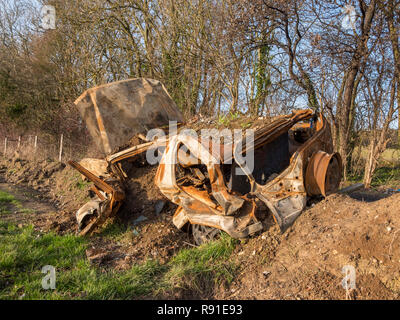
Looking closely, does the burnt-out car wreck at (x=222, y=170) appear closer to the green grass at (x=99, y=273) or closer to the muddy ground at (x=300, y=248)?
the muddy ground at (x=300, y=248)

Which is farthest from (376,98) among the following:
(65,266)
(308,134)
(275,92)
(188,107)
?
(65,266)

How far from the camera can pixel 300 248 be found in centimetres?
331

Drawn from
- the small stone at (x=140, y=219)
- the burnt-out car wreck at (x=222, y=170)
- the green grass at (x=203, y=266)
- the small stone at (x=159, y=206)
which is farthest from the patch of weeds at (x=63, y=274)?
the small stone at (x=159, y=206)

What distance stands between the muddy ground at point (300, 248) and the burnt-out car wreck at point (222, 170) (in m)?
0.24

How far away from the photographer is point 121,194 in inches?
194

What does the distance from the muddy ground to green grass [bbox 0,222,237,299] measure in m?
0.19

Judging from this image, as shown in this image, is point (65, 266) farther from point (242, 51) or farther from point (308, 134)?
point (242, 51)

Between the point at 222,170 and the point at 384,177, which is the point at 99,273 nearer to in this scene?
the point at 222,170

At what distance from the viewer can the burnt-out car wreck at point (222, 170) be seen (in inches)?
134

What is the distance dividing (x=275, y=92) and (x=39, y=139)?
1306 cm

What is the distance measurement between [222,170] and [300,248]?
1235 mm

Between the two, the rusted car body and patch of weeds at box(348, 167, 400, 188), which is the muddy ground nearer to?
the rusted car body

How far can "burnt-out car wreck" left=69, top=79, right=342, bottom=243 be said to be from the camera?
11.2 feet
